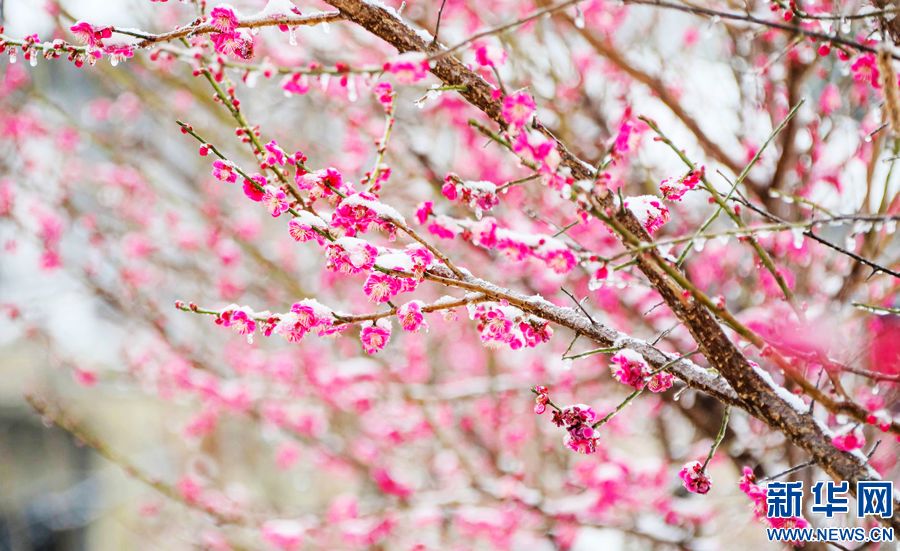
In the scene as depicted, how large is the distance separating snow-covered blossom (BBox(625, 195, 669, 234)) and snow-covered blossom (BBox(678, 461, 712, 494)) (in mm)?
555

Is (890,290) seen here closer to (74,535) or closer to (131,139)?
(131,139)

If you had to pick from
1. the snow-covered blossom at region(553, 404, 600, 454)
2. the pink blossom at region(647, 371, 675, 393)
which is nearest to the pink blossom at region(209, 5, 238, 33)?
the snow-covered blossom at region(553, 404, 600, 454)

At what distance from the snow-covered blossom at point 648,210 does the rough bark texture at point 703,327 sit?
0.04 meters

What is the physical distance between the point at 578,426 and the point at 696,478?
320mm

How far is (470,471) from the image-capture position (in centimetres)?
372

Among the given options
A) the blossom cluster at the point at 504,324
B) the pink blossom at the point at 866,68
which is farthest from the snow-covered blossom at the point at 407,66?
the pink blossom at the point at 866,68

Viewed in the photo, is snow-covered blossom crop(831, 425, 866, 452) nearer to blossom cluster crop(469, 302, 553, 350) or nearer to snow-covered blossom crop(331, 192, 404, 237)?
blossom cluster crop(469, 302, 553, 350)

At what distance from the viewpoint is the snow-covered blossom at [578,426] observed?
1479mm

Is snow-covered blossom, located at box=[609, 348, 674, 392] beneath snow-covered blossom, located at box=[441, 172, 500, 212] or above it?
beneath

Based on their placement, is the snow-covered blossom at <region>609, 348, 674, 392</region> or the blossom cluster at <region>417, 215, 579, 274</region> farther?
the snow-covered blossom at <region>609, 348, 674, 392</region>

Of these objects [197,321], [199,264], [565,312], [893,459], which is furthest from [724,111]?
[197,321]

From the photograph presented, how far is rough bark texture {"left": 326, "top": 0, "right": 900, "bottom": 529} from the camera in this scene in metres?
1.45

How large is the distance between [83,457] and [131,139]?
6583 mm

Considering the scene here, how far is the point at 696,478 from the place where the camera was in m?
1.55
